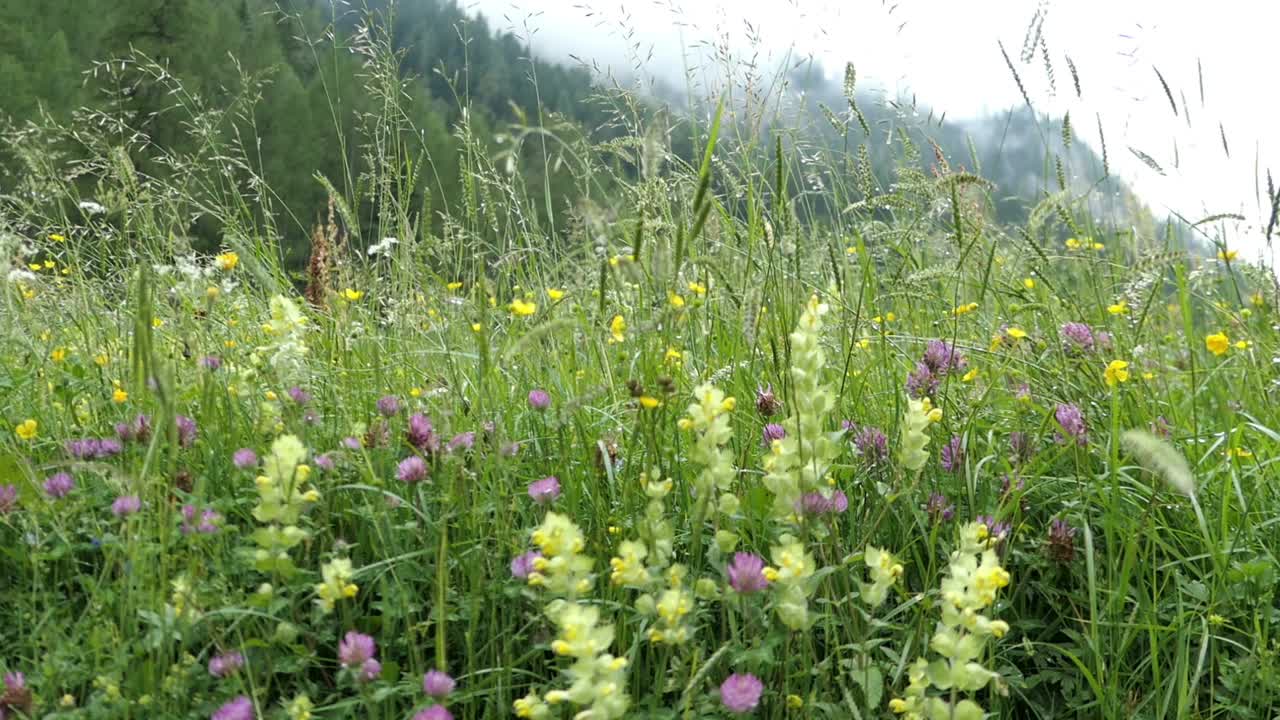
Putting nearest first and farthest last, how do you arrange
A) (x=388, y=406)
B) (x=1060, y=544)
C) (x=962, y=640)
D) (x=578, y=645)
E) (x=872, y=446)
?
(x=578, y=645)
(x=962, y=640)
(x=1060, y=544)
(x=872, y=446)
(x=388, y=406)

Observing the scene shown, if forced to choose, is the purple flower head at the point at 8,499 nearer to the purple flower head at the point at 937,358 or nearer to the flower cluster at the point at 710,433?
the flower cluster at the point at 710,433

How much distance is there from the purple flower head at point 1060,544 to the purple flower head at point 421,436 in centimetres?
112

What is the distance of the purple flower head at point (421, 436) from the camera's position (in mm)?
1832

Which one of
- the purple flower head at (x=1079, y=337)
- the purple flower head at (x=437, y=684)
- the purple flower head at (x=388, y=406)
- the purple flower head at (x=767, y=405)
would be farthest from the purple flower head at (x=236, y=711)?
the purple flower head at (x=1079, y=337)

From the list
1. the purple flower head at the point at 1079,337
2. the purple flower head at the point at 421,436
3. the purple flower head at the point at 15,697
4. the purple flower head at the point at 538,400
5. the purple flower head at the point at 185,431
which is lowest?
the purple flower head at the point at 15,697

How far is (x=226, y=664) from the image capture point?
4.58 feet

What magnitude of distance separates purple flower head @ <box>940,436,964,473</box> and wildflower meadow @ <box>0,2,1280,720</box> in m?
0.02

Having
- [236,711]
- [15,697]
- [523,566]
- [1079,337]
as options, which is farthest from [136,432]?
[1079,337]

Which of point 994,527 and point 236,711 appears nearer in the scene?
point 236,711

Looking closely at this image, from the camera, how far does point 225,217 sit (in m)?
3.22

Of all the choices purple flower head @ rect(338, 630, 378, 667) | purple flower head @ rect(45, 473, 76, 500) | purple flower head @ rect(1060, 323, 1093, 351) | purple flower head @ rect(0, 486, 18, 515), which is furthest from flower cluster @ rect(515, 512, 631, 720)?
purple flower head @ rect(1060, 323, 1093, 351)

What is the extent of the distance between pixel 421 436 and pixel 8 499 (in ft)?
2.30

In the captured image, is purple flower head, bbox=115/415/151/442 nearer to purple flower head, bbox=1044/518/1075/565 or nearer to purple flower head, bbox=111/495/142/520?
purple flower head, bbox=111/495/142/520

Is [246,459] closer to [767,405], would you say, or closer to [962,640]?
[767,405]
